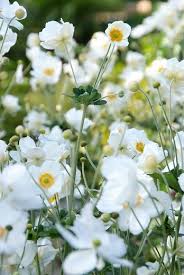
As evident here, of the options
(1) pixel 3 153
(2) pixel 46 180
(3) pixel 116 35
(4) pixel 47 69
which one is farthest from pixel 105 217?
(4) pixel 47 69

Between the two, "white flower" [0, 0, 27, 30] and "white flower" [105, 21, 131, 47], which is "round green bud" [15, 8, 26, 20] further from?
"white flower" [105, 21, 131, 47]

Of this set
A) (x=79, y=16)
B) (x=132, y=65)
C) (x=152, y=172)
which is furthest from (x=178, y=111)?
(x=79, y=16)

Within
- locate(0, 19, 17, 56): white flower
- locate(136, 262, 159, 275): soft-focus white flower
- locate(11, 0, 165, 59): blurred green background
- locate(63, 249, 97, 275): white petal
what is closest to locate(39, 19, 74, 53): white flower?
locate(0, 19, 17, 56): white flower

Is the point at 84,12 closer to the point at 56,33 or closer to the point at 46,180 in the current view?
the point at 56,33

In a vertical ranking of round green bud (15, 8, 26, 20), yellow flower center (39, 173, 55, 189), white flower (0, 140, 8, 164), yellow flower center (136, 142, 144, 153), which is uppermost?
round green bud (15, 8, 26, 20)

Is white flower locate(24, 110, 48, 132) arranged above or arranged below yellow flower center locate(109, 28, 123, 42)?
below

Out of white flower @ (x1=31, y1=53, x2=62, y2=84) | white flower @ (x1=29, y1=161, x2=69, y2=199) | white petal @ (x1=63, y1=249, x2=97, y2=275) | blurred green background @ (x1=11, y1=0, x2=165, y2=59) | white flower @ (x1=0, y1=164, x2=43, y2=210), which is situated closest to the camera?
white petal @ (x1=63, y1=249, x2=97, y2=275)

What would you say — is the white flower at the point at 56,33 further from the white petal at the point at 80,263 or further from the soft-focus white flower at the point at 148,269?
the white petal at the point at 80,263
